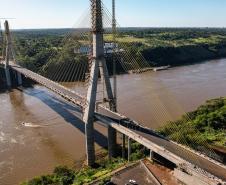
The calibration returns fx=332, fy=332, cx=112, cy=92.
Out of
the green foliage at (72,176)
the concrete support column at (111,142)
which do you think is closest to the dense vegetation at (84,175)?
the green foliage at (72,176)

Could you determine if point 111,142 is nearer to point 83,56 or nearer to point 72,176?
point 72,176

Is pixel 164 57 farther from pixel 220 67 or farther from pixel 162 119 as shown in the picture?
pixel 162 119

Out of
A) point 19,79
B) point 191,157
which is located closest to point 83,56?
point 19,79

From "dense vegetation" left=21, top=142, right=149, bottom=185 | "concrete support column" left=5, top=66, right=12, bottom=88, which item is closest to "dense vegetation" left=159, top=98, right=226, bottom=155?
"dense vegetation" left=21, top=142, right=149, bottom=185

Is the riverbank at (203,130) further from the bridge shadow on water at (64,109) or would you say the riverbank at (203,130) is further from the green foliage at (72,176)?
the green foliage at (72,176)

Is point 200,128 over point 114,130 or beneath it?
beneath

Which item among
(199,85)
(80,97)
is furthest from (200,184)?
(199,85)
